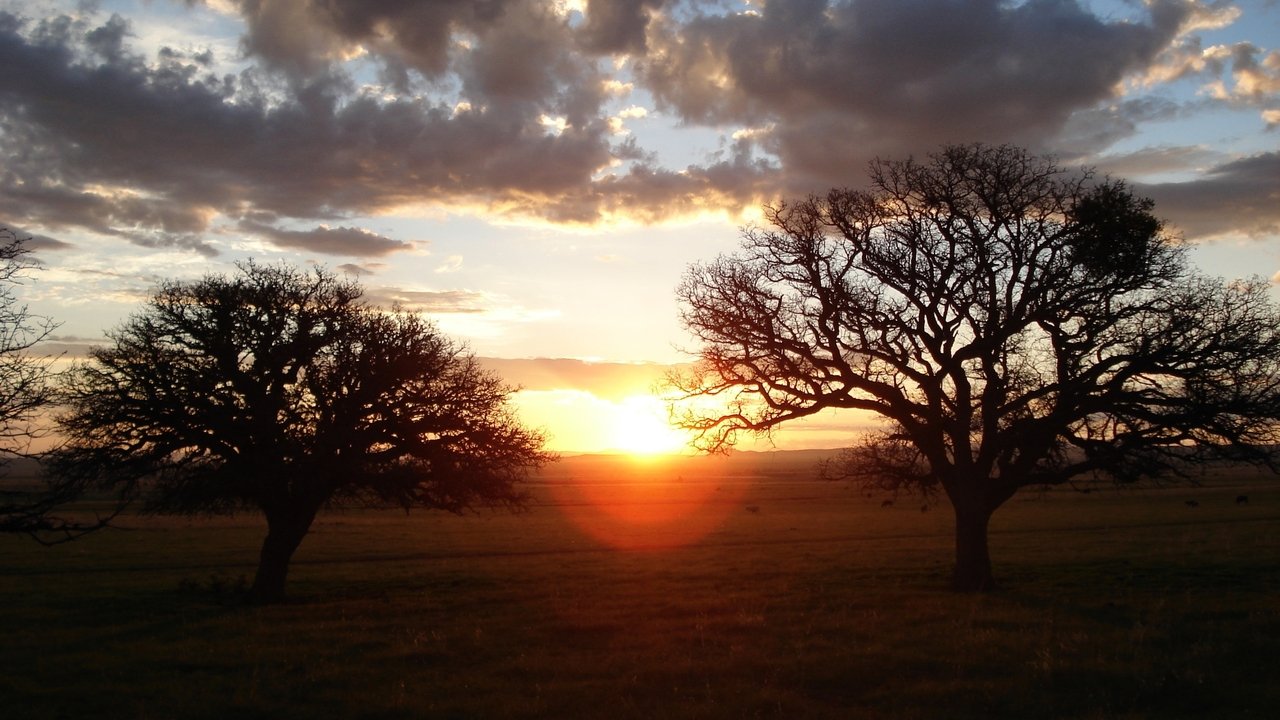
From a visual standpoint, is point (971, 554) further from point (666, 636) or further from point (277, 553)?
point (277, 553)

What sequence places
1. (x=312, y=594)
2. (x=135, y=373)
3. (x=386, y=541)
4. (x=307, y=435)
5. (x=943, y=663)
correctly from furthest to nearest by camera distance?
1. (x=386, y=541)
2. (x=312, y=594)
3. (x=307, y=435)
4. (x=135, y=373)
5. (x=943, y=663)

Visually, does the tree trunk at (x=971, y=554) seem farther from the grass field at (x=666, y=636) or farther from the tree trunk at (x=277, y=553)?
the tree trunk at (x=277, y=553)

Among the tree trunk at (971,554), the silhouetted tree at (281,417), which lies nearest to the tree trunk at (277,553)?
the silhouetted tree at (281,417)

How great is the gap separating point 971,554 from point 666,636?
382 inches

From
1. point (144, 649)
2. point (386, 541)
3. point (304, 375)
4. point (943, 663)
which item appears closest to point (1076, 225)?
point (943, 663)

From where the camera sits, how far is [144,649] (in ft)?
57.0

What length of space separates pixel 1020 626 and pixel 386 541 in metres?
40.7

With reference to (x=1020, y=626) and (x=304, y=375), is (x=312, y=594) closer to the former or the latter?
(x=304, y=375)

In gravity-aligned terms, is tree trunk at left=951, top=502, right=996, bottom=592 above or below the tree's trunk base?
above

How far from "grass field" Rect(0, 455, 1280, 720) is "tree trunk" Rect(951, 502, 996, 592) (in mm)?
811

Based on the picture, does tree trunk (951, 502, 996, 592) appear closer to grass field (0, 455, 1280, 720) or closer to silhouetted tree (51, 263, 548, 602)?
grass field (0, 455, 1280, 720)

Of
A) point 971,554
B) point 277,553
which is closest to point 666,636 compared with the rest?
point 971,554

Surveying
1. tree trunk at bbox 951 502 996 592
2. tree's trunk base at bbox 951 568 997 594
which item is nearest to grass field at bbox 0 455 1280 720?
tree's trunk base at bbox 951 568 997 594

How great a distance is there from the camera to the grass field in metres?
12.3
